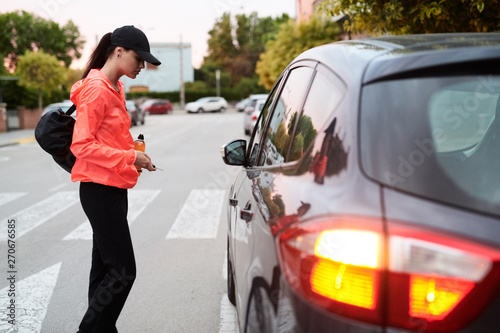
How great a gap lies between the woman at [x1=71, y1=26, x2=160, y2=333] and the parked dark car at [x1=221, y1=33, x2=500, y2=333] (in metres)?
1.07

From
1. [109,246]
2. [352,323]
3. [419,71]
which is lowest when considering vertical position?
[109,246]

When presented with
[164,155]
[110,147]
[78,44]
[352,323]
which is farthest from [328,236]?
[78,44]

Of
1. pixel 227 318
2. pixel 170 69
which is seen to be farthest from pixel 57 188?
pixel 170 69

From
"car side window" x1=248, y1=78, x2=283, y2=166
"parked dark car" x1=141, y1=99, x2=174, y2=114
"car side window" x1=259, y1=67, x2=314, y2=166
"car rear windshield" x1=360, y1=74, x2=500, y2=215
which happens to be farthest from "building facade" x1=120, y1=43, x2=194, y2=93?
"car rear windshield" x1=360, y1=74, x2=500, y2=215

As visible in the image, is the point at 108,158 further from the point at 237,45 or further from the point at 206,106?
the point at 237,45

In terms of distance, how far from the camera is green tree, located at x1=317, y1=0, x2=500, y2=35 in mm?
7559

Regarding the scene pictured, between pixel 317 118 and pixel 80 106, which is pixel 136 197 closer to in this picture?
pixel 80 106

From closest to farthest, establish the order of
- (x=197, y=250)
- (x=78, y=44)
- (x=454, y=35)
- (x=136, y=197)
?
1. (x=454, y=35)
2. (x=197, y=250)
3. (x=136, y=197)
4. (x=78, y=44)

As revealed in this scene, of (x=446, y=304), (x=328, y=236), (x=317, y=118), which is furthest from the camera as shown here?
(x=317, y=118)

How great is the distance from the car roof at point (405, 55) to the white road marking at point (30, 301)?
292 centimetres

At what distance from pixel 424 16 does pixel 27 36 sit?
69.5 metres

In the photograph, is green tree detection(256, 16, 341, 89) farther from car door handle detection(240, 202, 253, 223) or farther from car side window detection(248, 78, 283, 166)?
car door handle detection(240, 202, 253, 223)

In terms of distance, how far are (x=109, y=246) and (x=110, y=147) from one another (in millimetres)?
546

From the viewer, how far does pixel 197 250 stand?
5.85 m
